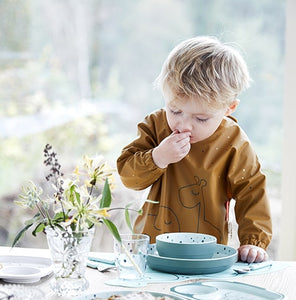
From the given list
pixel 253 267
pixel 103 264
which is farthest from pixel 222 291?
pixel 103 264

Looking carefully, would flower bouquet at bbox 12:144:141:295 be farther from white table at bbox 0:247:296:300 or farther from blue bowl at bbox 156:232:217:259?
blue bowl at bbox 156:232:217:259

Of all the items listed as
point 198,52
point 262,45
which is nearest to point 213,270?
point 198,52

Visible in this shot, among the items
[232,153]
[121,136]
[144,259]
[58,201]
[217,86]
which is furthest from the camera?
[121,136]

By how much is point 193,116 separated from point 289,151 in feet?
3.79

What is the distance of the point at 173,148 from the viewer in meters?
1.61

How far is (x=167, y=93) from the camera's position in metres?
1.63

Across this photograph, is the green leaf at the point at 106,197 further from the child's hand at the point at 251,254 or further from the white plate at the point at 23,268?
the child's hand at the point at 251,254

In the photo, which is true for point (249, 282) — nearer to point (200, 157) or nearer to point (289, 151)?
point (200, 157)

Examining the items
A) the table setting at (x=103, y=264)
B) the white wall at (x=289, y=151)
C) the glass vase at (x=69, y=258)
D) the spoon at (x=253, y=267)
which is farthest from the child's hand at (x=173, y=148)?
the white wall at (x=289, y=151)

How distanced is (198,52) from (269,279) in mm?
694

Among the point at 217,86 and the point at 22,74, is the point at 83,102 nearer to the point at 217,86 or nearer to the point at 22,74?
the point at 22,74

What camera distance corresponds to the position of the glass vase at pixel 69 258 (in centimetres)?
114

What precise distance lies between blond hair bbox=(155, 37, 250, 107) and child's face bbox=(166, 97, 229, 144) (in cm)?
2

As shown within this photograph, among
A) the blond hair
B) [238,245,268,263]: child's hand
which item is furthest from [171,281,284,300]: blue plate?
the blond hair
